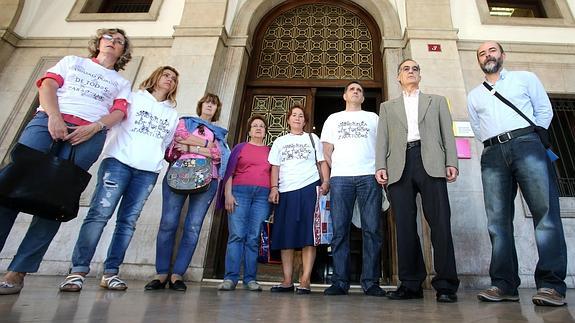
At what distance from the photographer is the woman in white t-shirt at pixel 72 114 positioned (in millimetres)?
2213

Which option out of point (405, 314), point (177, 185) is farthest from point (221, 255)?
point (405, 314)

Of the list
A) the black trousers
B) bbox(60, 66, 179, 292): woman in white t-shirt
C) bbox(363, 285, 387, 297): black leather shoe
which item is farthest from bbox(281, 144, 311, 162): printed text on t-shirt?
bbox(363, 285, 387, 297): black leather shoe

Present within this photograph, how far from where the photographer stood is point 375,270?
2.96 meters

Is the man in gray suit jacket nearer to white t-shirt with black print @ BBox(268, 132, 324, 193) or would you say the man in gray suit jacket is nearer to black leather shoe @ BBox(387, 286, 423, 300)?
black leather shoe @ BBox(387, 286, 423, 300)

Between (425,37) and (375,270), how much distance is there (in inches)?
160

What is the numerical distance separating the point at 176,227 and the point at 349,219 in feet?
5.21

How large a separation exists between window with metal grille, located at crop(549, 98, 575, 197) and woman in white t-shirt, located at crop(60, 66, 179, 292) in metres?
5.54

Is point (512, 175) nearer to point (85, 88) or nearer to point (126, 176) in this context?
point (126, 176)

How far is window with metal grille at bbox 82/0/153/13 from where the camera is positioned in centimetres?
708

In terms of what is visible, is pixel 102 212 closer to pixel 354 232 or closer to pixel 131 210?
pixel 131 210

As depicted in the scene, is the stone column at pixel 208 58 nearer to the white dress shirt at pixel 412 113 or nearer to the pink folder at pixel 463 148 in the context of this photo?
the white dress shirt at pixel 412 113

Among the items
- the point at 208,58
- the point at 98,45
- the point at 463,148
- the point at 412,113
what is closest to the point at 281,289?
the point at 412,113

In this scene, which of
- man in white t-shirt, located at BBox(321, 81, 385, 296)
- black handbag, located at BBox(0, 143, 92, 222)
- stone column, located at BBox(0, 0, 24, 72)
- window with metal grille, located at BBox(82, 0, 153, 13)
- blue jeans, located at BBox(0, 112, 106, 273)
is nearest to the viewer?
black handbag, located at BBox(0, 143, 92, 222)

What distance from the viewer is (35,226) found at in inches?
90.4
